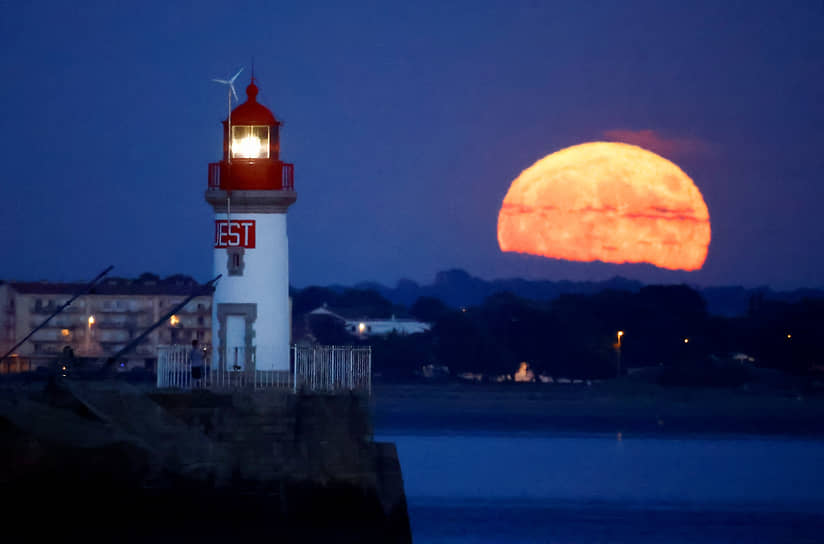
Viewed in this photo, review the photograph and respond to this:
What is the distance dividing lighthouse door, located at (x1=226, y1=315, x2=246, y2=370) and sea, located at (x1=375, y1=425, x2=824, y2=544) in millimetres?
10669

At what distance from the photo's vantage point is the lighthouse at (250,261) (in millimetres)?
31953

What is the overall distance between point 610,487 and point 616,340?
2450 inches

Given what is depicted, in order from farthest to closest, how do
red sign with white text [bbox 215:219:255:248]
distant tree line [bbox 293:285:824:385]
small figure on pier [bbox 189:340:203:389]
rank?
distant tree line [bbox 293:285:824:385], red sign with white text [bbox 215:219:255:248], small figure on pier [bbox 189:340:203:389]

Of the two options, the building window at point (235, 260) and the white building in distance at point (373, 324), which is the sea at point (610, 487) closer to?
the building window at point (235, 260)

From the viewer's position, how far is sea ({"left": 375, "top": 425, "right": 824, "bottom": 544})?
1690 inches

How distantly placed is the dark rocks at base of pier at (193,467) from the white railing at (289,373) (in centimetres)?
175

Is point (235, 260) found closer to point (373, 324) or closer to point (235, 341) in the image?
point (235, 341)

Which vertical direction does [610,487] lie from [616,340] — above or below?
below

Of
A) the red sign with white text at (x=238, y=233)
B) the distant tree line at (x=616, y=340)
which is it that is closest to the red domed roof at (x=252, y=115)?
the red sign with white text at (x=238, y=233)

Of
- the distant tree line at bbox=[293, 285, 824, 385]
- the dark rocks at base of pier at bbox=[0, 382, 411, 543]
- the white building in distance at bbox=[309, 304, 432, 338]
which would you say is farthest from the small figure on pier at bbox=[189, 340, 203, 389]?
the white building in distance at bbox=[309, 304, 432, 338]

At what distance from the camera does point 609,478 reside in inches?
2276

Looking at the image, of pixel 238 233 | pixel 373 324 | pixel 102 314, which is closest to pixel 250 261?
pixel 238 233

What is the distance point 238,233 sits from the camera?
3203cm

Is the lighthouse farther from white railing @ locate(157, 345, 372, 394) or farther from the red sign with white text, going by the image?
white railing @ locate(157, 345, 372, 394)
